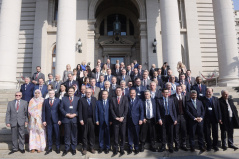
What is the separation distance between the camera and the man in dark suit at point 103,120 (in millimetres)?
6020

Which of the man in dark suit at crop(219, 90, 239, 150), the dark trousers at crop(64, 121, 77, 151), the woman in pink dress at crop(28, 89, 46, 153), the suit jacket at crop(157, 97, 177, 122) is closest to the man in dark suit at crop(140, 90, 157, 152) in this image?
the suit jacket at crop(157, 97, 177, 122)

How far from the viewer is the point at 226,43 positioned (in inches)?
502

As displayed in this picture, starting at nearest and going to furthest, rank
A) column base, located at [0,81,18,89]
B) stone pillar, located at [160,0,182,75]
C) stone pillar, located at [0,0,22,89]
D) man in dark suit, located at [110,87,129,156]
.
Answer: man in dark suit, located at [110,87,129,156] → stone pillar, located at [160,0,182,75] → column base, located at [0,81,18,89] → stone pillar, located at [0,0,22,89]

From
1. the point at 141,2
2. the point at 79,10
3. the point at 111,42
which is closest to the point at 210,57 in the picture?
the point at 141,2

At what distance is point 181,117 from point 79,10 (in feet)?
46.9

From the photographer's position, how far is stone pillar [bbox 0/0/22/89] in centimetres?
1280

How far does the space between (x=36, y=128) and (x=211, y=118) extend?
570 cm

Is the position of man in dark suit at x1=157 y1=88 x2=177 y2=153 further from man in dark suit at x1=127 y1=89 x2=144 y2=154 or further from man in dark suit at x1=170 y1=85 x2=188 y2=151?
man in dark suit at x1=127 y1=89 x2=144 y2=154

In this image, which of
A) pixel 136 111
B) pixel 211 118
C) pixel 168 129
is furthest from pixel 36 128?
pixel 211 118

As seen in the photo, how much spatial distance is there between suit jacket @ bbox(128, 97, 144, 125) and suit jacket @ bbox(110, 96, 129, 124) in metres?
0.17

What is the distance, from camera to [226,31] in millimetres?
12805

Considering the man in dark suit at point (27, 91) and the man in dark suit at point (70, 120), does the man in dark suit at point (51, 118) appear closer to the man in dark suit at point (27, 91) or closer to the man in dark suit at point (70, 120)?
the man in dark suit at point (70, 120)

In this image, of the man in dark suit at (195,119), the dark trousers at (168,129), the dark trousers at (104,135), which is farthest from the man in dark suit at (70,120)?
the man in dark suit at (195,119)

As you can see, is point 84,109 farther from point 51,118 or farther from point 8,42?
point 8,42
